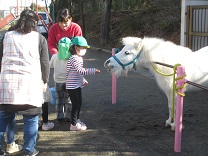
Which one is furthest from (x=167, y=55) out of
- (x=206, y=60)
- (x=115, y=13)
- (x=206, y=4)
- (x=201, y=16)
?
(x=115, y=13)

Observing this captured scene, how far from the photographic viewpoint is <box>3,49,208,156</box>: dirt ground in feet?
12.0

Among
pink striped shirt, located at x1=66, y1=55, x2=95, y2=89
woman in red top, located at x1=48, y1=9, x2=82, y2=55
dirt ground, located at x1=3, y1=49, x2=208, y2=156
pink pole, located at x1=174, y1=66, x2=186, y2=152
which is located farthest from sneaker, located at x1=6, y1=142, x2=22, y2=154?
pink pole, located at x1=174, y1=66, x2=186, y2=152

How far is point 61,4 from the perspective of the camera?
24.8m

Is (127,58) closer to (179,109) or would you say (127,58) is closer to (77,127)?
(179,109)

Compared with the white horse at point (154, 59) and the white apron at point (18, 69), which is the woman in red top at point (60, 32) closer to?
the white horse at point (154, 59)

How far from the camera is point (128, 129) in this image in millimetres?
4371

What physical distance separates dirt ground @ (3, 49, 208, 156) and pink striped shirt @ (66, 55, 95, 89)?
739mm

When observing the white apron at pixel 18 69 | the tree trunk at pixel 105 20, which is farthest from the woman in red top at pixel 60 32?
the tree trunk at pixel 105 20

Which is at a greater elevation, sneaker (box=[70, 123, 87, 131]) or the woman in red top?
the woman in red top

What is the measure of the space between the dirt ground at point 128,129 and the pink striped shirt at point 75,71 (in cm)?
74

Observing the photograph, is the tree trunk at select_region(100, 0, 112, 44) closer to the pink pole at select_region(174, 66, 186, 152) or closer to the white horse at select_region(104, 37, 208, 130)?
the white horse at select_region(104, 37, 208, 130)

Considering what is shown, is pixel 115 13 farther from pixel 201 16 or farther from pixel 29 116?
pixel 29 116

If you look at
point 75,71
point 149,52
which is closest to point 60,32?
point 75,71

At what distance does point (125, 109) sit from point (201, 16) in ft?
15.0
